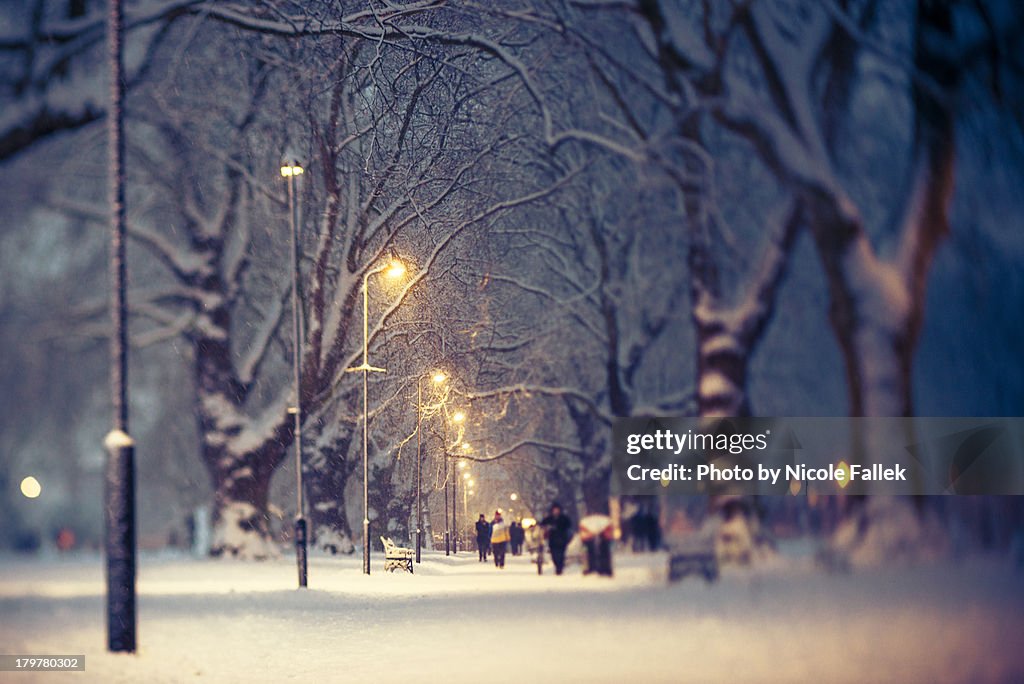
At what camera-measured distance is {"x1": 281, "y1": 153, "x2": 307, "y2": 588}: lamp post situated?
2108 cm

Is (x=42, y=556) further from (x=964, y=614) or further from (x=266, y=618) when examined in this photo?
(x=964, y=614)

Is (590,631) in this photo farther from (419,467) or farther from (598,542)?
(419,467)

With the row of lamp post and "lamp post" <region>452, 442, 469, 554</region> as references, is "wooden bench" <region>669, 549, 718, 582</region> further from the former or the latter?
the row of lamp post

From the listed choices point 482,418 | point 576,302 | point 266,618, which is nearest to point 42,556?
point 266,618

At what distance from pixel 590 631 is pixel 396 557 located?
6808mm

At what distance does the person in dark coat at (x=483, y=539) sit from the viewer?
51.8 feet

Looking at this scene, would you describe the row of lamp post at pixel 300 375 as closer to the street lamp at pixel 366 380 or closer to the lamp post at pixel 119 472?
the street lamp at pixel 366 380

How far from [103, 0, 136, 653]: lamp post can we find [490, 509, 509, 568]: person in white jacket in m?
4.39

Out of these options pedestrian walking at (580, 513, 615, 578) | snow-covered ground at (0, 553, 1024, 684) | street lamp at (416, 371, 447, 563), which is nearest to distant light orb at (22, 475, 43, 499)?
snow-covered ground at (0, 553, 1024, 684)

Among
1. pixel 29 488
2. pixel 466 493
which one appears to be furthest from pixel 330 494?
pixel 29 488

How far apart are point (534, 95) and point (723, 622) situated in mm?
6217

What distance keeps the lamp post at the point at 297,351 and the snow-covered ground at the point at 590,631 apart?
5143mm

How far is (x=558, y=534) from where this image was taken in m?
14.8

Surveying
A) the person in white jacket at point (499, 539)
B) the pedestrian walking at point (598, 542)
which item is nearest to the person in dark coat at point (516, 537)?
the person in white jacket at point (499, 539)
